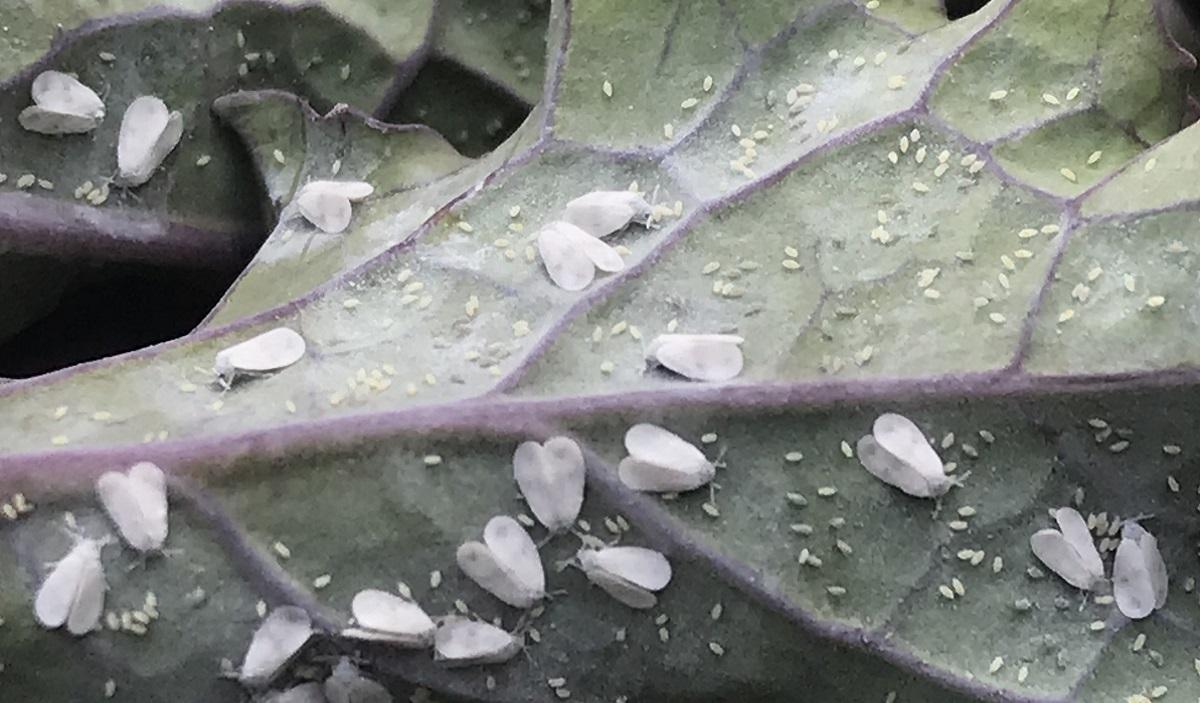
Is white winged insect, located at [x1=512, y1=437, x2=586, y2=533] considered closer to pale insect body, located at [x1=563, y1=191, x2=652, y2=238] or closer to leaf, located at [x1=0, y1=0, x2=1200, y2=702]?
leaf, located at [x1=0, y1=0, x2=1200, y2=702]

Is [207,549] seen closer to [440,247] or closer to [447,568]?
[447,568]

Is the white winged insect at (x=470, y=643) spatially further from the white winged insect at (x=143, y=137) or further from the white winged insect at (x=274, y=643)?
the white winged insect at (x=143, y=137)

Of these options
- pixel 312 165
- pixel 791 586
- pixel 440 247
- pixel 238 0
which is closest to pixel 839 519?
pixel 791 586

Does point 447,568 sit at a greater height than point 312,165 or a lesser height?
lesser

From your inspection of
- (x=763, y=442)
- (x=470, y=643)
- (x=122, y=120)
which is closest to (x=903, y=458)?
(x=763, y=442)

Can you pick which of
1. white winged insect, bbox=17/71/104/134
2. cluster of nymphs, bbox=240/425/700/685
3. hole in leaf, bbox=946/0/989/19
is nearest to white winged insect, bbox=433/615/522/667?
cluster of nymphs, bbox=240/425/700/685

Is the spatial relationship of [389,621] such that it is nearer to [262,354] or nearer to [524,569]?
[524,569]

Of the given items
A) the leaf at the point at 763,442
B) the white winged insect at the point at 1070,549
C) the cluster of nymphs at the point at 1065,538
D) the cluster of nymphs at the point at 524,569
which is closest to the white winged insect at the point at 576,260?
the leaf at the point at 763,442
